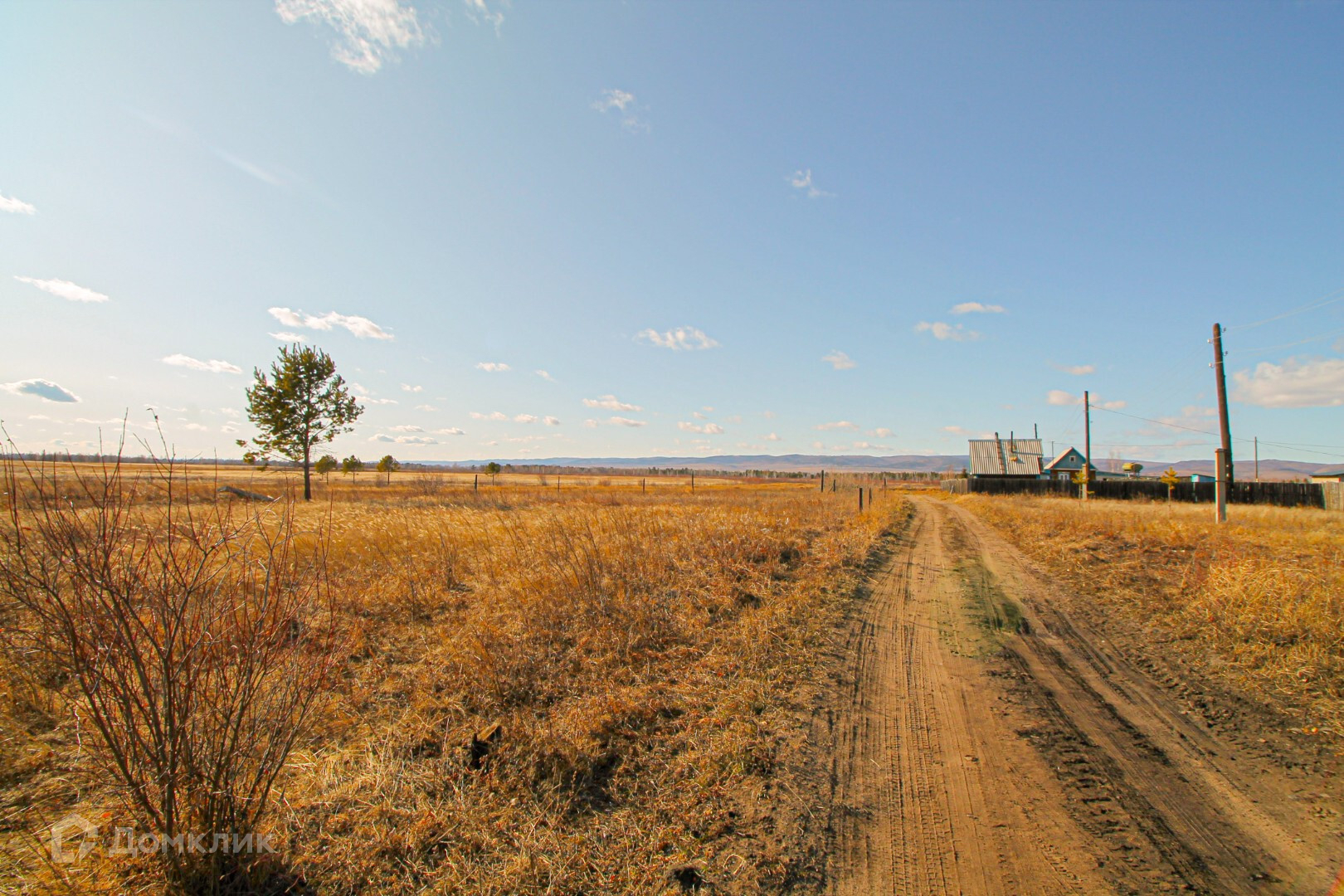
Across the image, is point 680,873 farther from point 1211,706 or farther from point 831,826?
point 1211,706

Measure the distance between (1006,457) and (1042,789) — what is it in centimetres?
6742

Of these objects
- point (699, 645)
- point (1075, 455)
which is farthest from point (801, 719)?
point (1075, 455)

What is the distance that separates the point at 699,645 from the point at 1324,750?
5.28m

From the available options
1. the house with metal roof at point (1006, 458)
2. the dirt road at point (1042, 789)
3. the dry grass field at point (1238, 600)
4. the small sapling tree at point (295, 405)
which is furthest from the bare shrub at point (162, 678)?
the house with metal roof at point (1006, 458)

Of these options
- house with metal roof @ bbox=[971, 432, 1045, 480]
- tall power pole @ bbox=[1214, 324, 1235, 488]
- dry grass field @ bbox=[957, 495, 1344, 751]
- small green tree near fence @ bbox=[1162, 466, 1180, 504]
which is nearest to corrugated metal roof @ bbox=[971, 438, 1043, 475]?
house with metal roof @ bbox=[971, 432, 1045, 480]

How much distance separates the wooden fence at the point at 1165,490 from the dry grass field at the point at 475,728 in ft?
115

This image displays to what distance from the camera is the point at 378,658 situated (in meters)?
5.74

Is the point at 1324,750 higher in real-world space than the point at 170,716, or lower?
lower

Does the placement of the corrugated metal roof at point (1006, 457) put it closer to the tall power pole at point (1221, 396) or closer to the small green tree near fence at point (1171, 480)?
the small green tree near fence at point (1171, 480)

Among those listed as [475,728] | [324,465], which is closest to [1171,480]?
[475,728]

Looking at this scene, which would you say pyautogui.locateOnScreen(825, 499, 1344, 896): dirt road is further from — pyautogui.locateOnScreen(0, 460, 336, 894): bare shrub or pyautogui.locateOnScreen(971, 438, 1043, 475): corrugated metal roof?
pyautogui.locateOnScreen(971, 438, 1043, 475): corrugated metal roof

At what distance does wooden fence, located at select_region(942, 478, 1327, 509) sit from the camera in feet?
103

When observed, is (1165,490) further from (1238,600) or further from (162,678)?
(162,678)

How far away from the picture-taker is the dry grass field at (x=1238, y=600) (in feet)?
16.6
